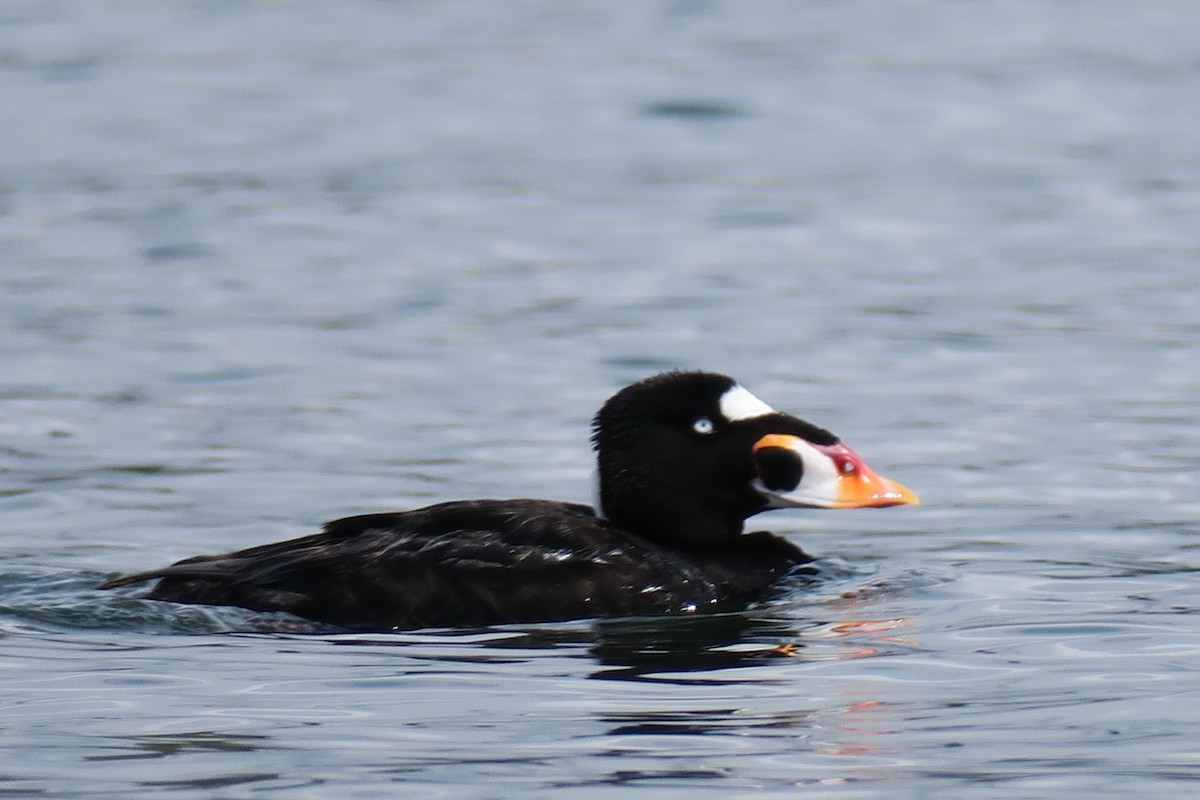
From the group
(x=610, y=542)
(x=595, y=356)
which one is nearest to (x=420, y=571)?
(x=610, y=542)

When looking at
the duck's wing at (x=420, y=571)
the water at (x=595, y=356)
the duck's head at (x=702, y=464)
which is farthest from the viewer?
the duck's head at (x=702, y=464)

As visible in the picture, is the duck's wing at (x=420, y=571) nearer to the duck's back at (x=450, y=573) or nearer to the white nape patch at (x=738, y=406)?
the duck's back at (x=450, y=573)

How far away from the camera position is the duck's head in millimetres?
7594

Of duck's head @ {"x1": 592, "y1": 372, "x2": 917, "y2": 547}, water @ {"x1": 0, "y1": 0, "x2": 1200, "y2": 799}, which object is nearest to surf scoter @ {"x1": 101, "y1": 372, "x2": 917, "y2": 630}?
duck's head @ {"x1": 592, "y1": 372, "x2": 917, "y2": 547}

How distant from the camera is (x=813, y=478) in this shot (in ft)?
25.0

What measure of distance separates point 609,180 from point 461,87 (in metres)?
3.20

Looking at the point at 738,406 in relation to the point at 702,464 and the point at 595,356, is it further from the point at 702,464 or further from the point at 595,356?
the point at 595,356

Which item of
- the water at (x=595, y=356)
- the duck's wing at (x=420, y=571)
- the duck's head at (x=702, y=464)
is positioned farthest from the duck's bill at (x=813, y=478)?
the duck's wing at (x=420, y=571)

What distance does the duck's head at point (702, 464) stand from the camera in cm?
759

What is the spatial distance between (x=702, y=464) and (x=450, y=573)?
3.27 ft

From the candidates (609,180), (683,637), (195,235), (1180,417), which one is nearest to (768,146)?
(609,180)

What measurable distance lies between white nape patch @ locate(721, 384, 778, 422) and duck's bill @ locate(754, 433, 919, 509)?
10cm

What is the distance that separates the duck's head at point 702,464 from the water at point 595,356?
0.36 metres

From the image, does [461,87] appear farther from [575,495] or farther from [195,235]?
[575,495]
